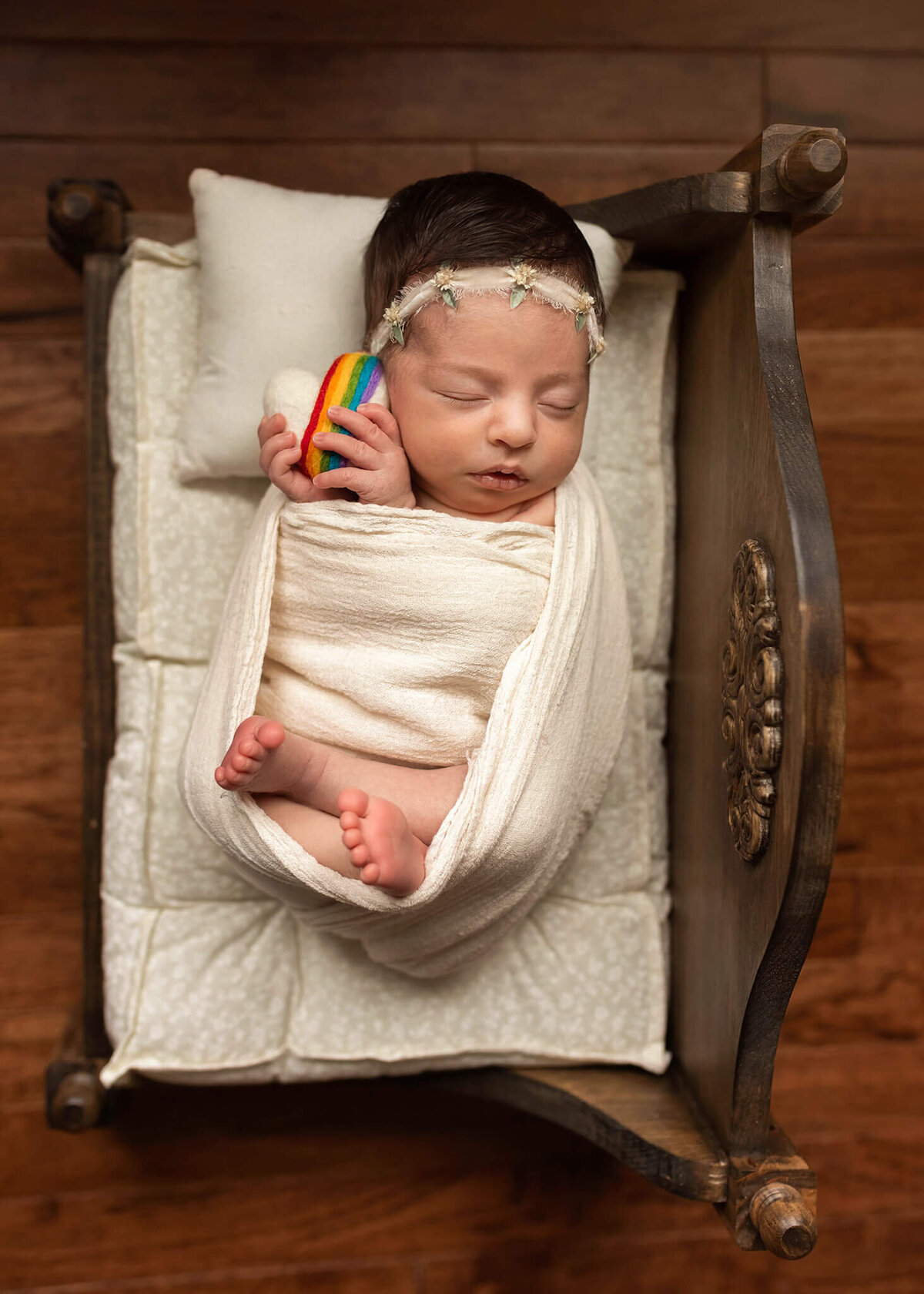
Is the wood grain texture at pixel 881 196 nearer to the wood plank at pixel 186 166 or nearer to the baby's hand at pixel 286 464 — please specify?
the wood plank at pixel 186 166

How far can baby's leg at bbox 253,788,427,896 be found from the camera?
0.78m

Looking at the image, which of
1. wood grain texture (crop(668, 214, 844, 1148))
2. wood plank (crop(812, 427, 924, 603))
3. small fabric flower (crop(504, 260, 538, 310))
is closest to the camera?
wood grain texture (crop(668, 214, 844, 1148))

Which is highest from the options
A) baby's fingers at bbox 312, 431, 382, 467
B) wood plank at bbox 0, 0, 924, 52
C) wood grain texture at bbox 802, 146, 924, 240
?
wood plank at bbox 0, 0, 924, 52

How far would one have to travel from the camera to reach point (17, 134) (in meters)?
1.20

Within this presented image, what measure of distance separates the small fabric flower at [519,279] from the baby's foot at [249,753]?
43cm

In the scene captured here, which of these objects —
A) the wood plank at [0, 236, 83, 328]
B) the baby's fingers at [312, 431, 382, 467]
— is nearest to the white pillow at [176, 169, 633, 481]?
the baby's fingers at [312, 431, 382, 467]

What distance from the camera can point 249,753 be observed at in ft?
2.61

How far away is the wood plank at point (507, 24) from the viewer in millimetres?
1193

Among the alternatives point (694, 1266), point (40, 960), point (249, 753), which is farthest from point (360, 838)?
point (694, 1266)

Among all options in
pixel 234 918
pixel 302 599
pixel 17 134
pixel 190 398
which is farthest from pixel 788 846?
pixel 17 134

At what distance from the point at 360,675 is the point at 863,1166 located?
40.0 inches

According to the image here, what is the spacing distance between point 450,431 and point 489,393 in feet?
0.16

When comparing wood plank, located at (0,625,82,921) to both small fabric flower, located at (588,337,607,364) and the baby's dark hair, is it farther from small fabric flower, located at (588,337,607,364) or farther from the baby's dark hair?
small fabric flower, located at (588,337,607,364)

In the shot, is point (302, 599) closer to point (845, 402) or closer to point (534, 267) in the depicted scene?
point (534, 267)
